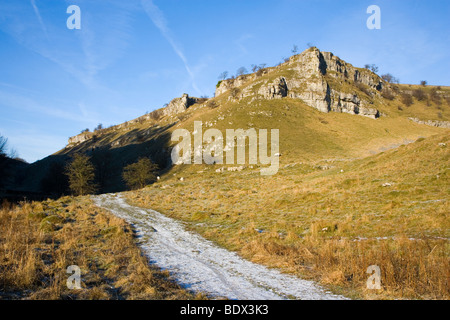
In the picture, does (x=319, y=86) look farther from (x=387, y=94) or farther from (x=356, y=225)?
(x=356, y=225)

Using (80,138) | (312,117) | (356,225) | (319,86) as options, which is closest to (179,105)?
(319,86)

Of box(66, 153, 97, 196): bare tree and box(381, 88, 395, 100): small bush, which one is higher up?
box(381, 88, 395, 100): small bush

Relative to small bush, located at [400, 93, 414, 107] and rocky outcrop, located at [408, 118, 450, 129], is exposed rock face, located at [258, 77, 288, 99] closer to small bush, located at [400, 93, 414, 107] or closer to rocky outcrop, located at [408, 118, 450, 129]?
rocky outcrop, located at [408, 118, 450, 129]

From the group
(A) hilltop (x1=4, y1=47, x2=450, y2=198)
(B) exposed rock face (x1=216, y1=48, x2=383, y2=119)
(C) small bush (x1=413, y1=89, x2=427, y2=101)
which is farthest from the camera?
(C) small bush (x1=413, y1=89, x2=427, y2=101)

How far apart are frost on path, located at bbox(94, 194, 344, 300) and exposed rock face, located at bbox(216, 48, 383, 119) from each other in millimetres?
93976

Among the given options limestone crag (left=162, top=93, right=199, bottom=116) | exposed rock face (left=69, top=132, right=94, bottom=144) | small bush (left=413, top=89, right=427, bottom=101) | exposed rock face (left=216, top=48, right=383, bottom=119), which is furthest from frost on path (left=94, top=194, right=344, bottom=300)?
exposed rock face (left=69, top=132, right=94, bottom=144)

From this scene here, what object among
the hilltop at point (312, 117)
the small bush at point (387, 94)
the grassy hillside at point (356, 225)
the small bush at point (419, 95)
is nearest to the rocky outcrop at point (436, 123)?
the hilltop at point (312, 117)

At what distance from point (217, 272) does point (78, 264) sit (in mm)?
5417

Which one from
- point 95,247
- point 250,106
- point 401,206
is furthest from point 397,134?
point 95,247

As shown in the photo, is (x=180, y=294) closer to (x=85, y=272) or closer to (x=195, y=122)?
(x=85, y=272)

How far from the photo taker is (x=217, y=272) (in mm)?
9102

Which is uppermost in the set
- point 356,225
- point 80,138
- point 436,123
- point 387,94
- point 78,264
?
point 387,94

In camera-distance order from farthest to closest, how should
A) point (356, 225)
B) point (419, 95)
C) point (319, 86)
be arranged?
1. point (419, 95)
2. point (319, 86)
3. point (356, 225)

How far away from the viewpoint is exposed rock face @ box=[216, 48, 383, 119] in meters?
99.7
